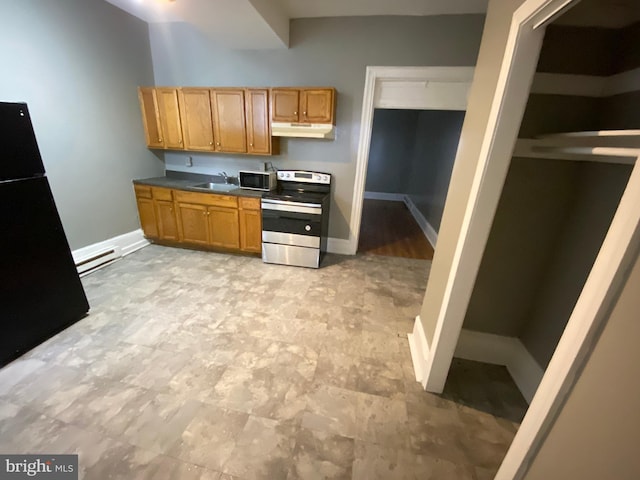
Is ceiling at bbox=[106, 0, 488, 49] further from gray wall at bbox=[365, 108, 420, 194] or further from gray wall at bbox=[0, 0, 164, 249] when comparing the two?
gray wall at bbox=[365, 108, 420, 194]

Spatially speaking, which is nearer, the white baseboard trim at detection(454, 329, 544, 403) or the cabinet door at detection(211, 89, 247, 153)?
the white baseboard trim at detection(454, 329, 544, 403)

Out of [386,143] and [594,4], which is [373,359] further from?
→ [386,143]

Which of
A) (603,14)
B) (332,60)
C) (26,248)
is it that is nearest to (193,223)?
(26,248)

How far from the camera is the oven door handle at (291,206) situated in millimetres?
3127

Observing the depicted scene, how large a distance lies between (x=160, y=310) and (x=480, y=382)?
2.79 meters

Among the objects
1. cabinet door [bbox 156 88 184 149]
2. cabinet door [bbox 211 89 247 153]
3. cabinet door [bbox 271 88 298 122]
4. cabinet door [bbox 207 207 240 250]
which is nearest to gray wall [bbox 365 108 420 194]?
cabinet door [bbox 271 88 298 122]

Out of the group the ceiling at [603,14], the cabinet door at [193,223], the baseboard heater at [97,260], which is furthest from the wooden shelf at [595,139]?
the baseboard heater at [97,260]

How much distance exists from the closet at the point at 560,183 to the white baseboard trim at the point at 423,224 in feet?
6.11

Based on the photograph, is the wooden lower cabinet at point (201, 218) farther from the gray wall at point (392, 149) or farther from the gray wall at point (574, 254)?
the gray wall at point (392, 149)

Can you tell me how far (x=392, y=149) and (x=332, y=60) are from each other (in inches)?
173

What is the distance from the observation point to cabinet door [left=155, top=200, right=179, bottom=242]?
3.57 m

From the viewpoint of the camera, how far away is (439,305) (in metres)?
1.73

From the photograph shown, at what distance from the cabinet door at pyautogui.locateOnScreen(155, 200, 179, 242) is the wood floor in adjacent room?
2754mm

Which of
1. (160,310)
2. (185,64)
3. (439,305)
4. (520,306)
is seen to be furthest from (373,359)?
(185,64)
